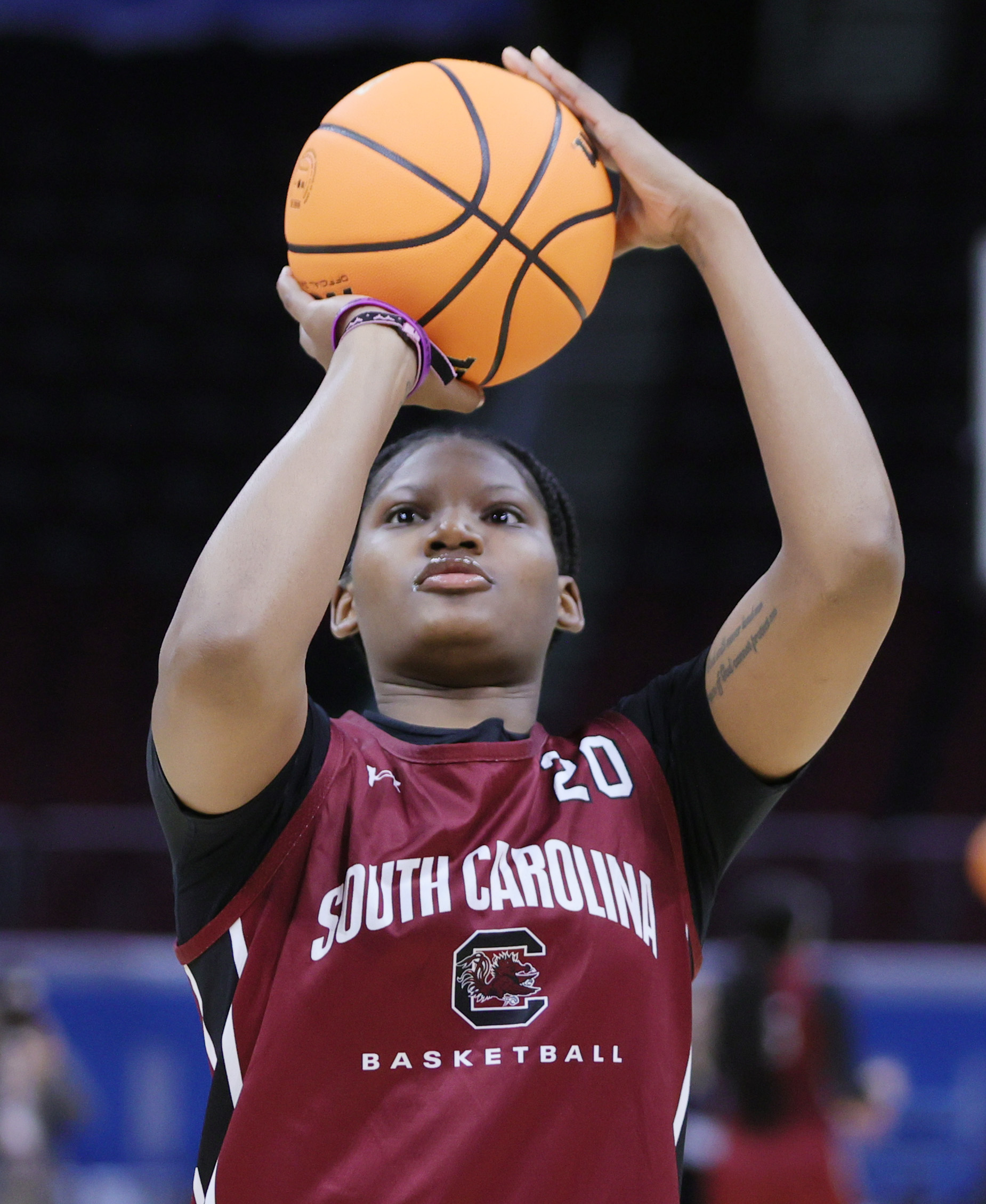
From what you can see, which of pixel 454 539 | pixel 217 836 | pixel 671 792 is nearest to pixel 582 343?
pixel 454 539

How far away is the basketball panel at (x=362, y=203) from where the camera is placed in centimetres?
205

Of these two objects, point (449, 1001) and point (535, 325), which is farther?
point (535, 325)

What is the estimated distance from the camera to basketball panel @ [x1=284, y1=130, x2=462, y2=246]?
80.9 inches

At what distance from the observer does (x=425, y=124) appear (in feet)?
6.89

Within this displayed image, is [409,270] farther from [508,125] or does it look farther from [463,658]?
[463,658]

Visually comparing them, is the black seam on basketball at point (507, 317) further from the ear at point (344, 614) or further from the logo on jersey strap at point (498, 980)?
the logo on jersey strap at point (498, 980)

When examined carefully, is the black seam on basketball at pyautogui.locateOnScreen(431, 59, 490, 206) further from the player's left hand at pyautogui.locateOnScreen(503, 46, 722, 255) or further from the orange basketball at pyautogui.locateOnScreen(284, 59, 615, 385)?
the player's left hand at pyautogui.locateOnScreen(503, 46, 722, 255)

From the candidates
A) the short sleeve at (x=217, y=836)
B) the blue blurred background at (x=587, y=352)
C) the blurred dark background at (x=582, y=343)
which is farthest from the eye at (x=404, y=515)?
the blurred dark background at (x=582, y=343)

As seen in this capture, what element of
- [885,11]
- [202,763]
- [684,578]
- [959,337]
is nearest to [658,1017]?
[202,763]

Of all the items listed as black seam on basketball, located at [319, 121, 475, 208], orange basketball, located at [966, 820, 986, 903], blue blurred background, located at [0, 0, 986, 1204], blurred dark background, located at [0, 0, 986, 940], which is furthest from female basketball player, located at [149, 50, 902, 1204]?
blurred dark background, located at [0, 0, 986, 940]

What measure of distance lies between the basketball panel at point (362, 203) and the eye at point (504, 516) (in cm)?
40

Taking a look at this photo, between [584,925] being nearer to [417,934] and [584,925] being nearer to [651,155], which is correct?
[417,934]

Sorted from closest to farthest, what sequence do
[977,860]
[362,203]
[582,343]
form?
[362,203], [977,860], [582,343]

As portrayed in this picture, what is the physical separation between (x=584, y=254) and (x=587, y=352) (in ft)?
32.0
